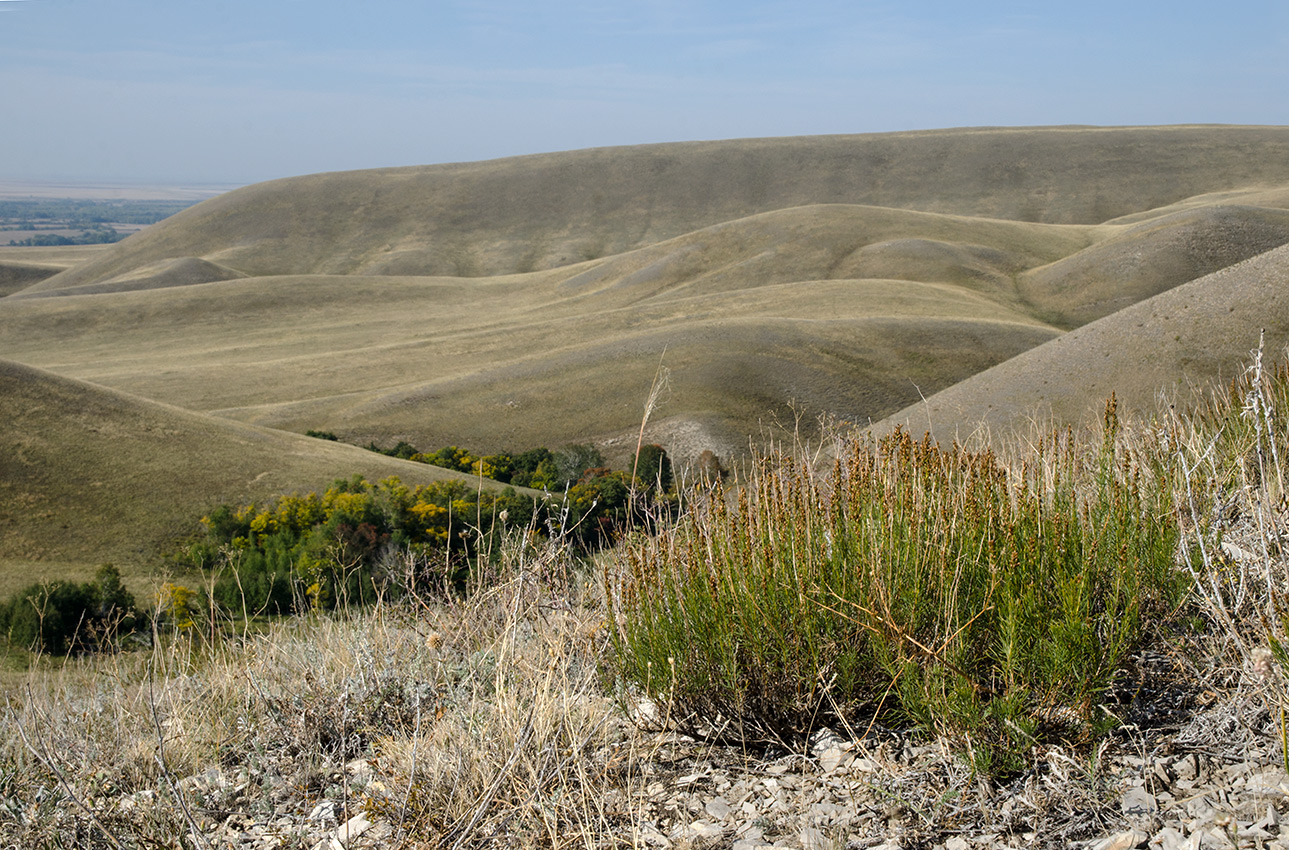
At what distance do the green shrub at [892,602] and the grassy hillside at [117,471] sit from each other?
1307 cm

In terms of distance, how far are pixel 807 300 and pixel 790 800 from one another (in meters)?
35.5

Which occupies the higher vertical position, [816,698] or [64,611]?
[816,698]

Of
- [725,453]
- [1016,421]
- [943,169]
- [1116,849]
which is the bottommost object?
[725,453]

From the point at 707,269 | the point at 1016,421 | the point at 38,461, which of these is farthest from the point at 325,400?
the point at 707,269

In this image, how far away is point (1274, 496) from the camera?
3.80 m

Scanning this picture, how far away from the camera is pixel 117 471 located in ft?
56.0

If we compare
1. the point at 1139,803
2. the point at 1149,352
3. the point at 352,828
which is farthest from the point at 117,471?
the point at 1139,803

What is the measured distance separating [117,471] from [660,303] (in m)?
26.9

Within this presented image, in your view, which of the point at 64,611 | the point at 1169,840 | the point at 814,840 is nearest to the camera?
the point at 1169,840

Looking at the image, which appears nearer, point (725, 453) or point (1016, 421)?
point (1016, 421)

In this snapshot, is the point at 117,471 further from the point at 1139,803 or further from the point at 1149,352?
the point at 1139,803

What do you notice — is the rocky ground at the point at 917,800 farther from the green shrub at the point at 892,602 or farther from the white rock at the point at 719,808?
the green shrub at the point at 892,602

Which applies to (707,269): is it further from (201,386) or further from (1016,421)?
(1016,421)

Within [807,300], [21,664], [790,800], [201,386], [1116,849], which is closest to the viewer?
[1116,849]
